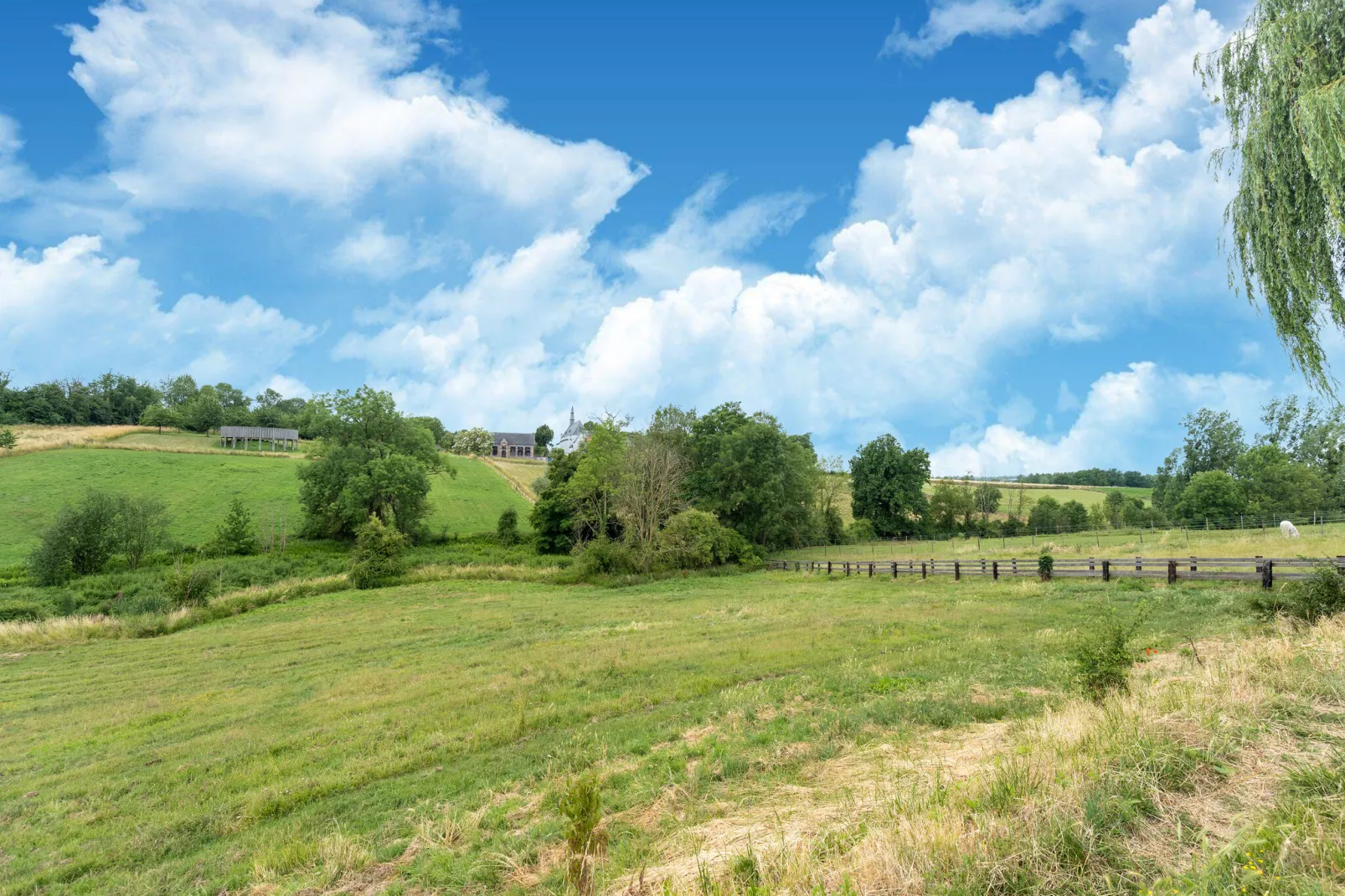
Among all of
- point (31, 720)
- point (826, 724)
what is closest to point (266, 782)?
point (826, 724)

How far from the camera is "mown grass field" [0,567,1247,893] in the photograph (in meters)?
6.38

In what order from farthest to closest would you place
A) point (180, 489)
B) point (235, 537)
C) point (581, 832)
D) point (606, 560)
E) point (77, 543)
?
1. point (180, 489)
2. point (235, 537)
3. point (606, 560)
4. point (77, 543)
5. point (581, 832)

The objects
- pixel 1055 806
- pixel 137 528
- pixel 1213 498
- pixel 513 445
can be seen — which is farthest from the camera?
pixel 513 445

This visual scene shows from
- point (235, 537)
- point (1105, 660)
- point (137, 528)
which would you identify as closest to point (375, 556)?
point (235, 537)

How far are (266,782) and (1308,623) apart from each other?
18.2 meters

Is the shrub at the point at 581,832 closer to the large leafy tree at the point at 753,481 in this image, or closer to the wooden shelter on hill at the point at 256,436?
the large leafy tree at the point at 753,481

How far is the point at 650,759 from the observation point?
785cm

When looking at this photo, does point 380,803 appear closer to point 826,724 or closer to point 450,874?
point 450,874

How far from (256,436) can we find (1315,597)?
345 feet

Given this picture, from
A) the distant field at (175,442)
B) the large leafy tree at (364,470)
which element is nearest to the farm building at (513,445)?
the distant field at (175,442)

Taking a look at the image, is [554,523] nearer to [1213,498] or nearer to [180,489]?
[180,489]

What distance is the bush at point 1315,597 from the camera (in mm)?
10797

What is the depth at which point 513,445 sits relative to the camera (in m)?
134

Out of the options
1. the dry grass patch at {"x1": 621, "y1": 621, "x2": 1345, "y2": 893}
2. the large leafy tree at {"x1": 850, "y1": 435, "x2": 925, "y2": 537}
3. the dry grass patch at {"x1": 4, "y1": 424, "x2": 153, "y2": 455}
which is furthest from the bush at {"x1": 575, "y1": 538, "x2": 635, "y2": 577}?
the dry grass patch at {"x1": 4, "y1": 424, "x2": 153, "y2": 455}
